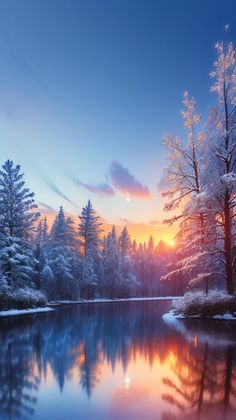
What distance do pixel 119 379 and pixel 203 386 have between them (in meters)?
1.79

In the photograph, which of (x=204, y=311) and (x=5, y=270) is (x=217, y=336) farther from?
(x=5, y=270)

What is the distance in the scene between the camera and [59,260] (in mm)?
55281

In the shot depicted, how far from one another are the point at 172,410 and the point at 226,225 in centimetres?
1735

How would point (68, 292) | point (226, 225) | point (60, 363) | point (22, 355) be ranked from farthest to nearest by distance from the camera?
point (68, 292) < point (226, 225) < point (22, 355) < point (60, 363)

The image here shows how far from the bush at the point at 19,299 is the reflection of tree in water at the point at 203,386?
22270mm

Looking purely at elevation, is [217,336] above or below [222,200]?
below

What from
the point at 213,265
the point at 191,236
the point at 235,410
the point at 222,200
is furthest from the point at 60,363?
the point at 213,265

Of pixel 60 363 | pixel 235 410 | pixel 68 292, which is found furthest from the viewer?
pixel 68 292

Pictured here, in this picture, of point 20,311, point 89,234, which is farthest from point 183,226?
point 89,234

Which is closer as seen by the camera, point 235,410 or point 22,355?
point 235,410

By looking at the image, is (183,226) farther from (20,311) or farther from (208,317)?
(20,311)

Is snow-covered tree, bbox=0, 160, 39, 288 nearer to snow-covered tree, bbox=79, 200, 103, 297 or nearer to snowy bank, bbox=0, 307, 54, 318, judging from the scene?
snowy bank, bbox=0, 307, 54, 318

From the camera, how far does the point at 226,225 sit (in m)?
22.1

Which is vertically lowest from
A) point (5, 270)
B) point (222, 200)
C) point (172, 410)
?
point (172, 410)
